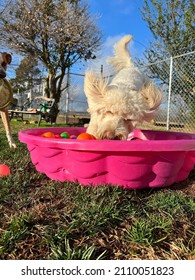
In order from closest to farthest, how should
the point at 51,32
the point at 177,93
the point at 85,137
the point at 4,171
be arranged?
the point at 85,137 < the point at 4,171 < the point at 177,93 < the point at 51,32

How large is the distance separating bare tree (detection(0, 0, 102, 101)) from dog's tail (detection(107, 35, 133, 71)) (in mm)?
7725

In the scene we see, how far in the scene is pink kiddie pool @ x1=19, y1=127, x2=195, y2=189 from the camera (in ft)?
6.47

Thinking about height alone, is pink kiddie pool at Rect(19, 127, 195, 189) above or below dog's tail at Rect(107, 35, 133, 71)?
below

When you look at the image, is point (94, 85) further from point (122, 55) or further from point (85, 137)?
point (122, 55)

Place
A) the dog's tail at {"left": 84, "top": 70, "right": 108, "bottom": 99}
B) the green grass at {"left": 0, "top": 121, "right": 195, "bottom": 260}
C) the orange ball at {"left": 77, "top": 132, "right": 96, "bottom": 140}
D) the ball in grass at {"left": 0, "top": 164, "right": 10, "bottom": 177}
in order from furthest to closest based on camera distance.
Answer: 1. the dog's tail at {"left": 84, "top": 70, "right": 108, "bottom": 99}
2. the ball in grass at {"left": 0, "top": 164, "right": 10, "bottom": 177}
3. the orange ball at {"left": 77, "top": 132, "right": 96, "bottom": 140}
4. the green grass at {"left": 0, "top": 121, "right": 195, "bottom": 260}

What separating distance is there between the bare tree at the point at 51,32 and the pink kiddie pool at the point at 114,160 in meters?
10.2

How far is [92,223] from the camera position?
5.13 ft

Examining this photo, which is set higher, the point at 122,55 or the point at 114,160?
the point at 122,55

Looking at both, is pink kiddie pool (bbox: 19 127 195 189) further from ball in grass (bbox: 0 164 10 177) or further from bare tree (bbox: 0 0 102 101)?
bare tree (bbox: 0 0 102 101)

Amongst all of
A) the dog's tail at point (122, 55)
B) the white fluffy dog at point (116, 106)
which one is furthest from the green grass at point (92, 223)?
the dog's tail at point (122, 55)

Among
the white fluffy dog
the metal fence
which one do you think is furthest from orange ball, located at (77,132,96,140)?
the metal fence

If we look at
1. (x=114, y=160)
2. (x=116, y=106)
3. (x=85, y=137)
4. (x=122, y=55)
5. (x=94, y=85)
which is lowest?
(x=114, y=160)

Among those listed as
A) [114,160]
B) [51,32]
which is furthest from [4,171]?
[51,32]

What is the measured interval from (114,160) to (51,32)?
10745mm
